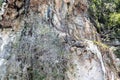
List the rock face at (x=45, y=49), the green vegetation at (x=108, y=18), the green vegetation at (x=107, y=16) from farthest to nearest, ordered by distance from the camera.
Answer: the green vegetation at (x=107, y=16)
the green vegetation at (x=108, y=18)
the rock face at (x=45, y=49)

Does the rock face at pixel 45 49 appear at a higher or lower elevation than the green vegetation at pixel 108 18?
higher

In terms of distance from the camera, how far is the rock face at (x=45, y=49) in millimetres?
8164

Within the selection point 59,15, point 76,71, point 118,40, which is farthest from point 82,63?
point 118,40

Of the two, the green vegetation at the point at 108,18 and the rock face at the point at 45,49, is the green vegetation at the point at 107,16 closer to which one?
the green vegetation at the point at 108,18

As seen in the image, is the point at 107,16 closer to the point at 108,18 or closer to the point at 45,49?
the point at 108,18

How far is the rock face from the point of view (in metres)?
8.16

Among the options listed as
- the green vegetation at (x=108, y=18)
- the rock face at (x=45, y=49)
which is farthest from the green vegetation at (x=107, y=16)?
the rock face at (x=45, y=49)

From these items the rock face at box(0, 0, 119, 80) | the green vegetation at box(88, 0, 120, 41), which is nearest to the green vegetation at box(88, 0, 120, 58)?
the green vegetation at box(88, 0, 120, 41)

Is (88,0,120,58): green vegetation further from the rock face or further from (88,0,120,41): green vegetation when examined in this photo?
the rock face

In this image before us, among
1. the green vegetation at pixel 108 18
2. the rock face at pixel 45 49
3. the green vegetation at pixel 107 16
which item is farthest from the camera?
the green vegetation at pixel 107 16

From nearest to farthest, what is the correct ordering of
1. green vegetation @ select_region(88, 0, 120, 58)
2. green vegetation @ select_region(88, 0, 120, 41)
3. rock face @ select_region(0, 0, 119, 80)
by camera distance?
1. rock face @ select_region(0, 0, 119, 80)
2. green vegetation @ select_region(88, 0, 120, 58)
3. green vegetation @ select_region(88, 0, 120, 41)

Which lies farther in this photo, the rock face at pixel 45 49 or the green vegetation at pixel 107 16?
the green vegetation at pixel 107 16

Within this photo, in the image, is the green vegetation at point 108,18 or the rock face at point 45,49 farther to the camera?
the green vegetation at point 108,18

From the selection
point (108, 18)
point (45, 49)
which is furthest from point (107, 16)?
point (45, 49)
